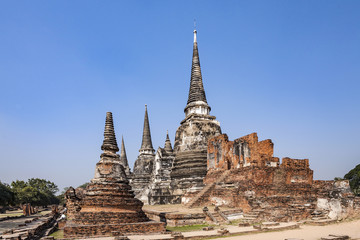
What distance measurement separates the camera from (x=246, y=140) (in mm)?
18953

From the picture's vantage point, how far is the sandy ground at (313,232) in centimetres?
1013

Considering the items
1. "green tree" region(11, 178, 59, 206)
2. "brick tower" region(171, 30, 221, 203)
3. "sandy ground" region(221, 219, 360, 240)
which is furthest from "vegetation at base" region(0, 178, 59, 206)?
"sandy ground" region(221, 219, 360, 240)

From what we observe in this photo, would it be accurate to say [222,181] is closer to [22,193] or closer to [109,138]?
[109,138]

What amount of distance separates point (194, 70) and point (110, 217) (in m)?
20.1

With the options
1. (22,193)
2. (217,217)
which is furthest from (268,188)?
(22,193)

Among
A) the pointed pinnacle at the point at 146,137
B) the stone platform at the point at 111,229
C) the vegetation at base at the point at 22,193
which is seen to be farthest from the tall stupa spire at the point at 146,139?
the stone platform at the point at 111,229

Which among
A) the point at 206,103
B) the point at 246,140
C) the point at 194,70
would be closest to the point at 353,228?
the point at 246,140

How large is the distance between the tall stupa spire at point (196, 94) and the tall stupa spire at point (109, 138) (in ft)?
44.2

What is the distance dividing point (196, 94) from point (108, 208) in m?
17.4

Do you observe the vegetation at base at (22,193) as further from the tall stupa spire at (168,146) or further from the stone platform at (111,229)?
the stone platform at (111,229)

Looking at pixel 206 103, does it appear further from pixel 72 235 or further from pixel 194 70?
pixel 72 235

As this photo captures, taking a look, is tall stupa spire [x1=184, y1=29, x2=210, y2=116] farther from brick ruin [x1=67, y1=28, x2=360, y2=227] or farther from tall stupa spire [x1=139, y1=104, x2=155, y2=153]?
tall stupa spire [x1=139, y1=104, x2=155, y2=153]

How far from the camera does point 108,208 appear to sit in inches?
464

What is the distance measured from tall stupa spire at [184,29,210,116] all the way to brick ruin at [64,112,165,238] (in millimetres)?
14119
